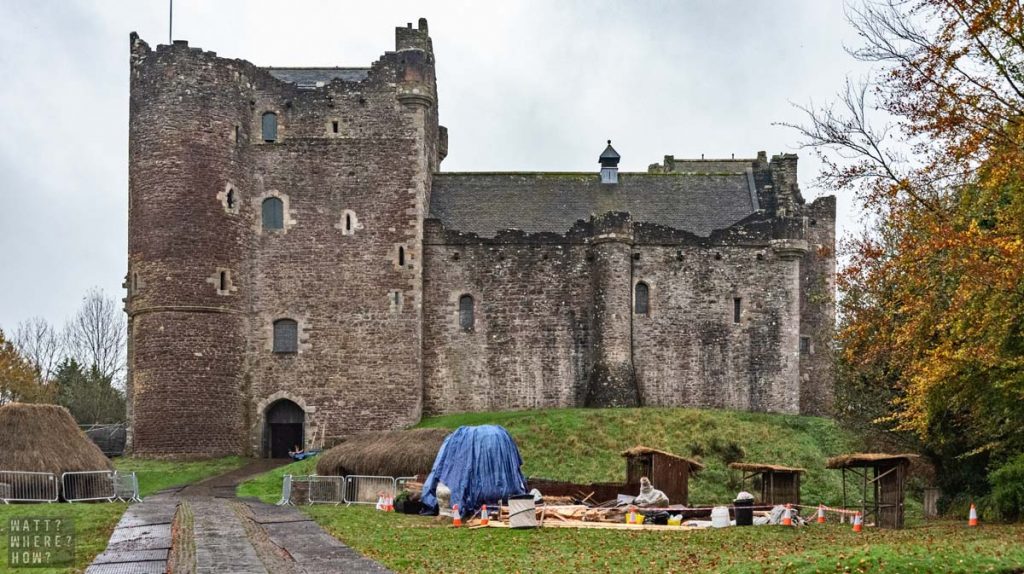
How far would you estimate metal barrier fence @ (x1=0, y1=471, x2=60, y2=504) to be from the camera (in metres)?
33.5

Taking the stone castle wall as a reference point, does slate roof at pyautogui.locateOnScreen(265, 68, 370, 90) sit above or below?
above

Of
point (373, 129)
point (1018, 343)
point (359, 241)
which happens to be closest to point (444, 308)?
point (359, 241)

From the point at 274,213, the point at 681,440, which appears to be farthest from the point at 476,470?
the point at 274,213

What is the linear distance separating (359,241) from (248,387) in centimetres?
661

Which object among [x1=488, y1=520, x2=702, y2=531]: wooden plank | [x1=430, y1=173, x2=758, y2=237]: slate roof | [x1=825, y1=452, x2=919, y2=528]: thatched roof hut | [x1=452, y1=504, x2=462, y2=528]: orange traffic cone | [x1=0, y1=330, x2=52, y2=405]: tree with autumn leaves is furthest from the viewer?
[x1=0, y1=330, x2=52, y2=405]: tree with autumn leaves

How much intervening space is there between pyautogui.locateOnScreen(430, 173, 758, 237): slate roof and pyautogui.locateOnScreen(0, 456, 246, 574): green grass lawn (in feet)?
43.7

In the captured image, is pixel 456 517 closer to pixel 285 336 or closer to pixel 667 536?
pixel 667 536

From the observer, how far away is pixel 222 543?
21984 mm

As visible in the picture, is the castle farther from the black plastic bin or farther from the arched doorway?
the black plastic bin

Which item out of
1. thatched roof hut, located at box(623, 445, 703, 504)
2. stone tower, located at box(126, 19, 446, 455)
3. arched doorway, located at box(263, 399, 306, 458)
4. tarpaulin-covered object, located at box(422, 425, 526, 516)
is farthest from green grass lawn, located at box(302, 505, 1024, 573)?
arched doorway, located at box(263, 399, 306, 458)

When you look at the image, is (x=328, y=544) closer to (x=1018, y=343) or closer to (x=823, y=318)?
(x=1018, y=343)

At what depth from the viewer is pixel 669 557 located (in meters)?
21.0

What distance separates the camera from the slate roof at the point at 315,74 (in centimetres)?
5038

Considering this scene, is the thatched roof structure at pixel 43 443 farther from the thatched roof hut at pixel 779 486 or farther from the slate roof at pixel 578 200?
the slate roof at pixel 578 200
